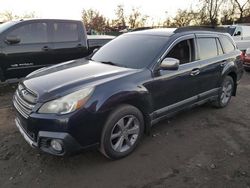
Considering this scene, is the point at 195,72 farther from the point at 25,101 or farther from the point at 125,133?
the point at 25,101

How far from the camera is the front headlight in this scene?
3076mm

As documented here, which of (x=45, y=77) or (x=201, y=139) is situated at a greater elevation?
(x=45, y=77)

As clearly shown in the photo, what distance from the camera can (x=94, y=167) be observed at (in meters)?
3.52

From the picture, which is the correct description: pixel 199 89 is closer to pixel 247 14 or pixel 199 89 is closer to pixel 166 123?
pixel 166 123

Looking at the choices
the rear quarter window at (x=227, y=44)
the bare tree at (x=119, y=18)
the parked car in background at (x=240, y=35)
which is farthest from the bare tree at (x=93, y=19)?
the rear quarter window at (x=227, y=44)

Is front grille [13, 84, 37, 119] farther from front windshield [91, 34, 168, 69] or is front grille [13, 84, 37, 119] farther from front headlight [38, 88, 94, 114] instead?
front windshield [91, 34, 168, 69]

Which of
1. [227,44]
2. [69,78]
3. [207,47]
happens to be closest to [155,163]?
[69,78]

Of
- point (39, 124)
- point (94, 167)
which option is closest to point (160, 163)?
point (94, 167)

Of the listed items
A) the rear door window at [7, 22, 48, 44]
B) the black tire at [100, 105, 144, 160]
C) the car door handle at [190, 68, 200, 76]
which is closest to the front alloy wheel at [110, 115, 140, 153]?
the black tire at [100, 105, 144, 160]

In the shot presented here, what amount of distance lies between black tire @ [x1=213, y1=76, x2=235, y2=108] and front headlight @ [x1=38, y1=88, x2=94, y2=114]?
343 cm

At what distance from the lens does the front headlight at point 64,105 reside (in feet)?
10.1

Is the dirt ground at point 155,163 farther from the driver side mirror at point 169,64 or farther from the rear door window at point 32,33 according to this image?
the rear door window at point 32,33

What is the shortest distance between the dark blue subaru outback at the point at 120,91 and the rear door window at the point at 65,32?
2.76 metres

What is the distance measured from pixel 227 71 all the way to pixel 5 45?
16.5 feet
